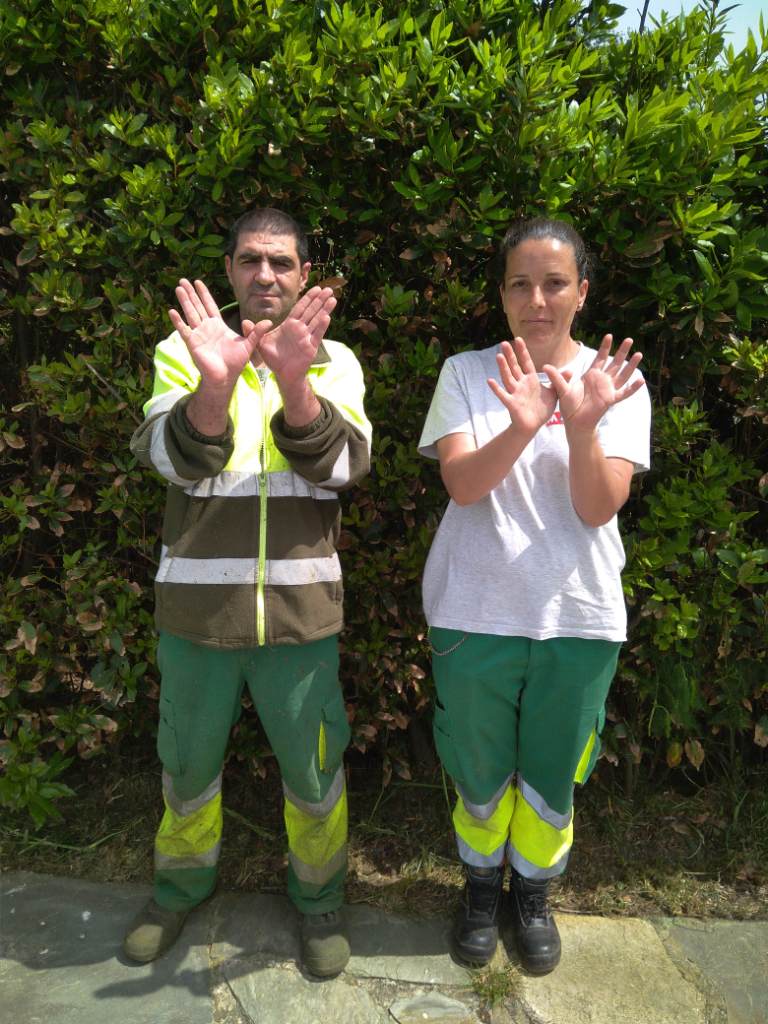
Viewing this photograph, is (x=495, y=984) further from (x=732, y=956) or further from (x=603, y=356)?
(x=603, y=356)

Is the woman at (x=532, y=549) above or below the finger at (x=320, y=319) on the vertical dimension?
below

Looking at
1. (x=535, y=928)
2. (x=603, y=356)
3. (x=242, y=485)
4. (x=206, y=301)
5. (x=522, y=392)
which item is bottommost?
(x=535, y=928)

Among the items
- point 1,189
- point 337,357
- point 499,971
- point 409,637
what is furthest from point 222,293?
point 499,971

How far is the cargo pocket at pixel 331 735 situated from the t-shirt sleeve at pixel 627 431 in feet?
3.53

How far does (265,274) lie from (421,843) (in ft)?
6.77

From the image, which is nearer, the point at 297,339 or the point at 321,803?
the point at 297,339

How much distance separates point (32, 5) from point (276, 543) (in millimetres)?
1890

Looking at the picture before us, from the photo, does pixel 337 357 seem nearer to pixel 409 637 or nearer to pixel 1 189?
pixel 409 637

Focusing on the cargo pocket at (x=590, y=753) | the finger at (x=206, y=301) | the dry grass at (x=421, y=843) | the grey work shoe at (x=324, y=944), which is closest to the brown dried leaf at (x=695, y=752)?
the dry grass at (x=421, y=843)

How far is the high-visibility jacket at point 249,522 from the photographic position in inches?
89.5

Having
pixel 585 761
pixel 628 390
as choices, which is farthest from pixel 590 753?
pixel 628 390

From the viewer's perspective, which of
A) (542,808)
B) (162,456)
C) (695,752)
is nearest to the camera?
(162,456)

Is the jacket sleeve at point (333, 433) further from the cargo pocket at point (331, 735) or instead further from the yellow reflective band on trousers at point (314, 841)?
the yellow reflective band on trousers at point (314, 841)

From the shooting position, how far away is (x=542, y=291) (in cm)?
229
